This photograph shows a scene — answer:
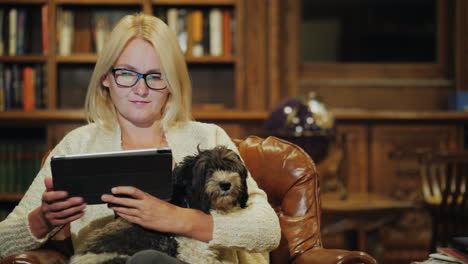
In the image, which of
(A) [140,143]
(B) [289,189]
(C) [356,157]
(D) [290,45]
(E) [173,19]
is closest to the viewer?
(A) [140,143]

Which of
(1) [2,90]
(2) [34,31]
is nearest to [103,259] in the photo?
(1) [2,90]

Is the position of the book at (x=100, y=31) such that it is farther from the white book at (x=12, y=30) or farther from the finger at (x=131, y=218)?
the finger at (x=131, y=218)

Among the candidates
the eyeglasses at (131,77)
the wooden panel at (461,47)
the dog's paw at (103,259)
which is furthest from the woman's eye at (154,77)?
the wooden panel at (461,47)

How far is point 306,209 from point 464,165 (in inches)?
71.6

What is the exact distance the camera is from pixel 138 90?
1795mm

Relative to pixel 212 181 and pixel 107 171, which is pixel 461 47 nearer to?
pixel 212 181

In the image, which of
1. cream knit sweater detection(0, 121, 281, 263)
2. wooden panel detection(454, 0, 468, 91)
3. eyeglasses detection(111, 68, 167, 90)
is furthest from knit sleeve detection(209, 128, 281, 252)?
wooden panel detection(454, 0, 468, 91)

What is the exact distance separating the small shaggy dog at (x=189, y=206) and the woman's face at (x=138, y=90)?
34 centimetres

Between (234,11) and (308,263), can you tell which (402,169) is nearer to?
(234,11)

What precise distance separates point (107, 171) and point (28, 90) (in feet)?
8.96

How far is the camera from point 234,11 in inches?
160

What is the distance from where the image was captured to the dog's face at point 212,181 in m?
1.50

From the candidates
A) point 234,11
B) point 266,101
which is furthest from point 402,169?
point 234,11

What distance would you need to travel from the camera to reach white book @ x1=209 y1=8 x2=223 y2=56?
13.1 ft
